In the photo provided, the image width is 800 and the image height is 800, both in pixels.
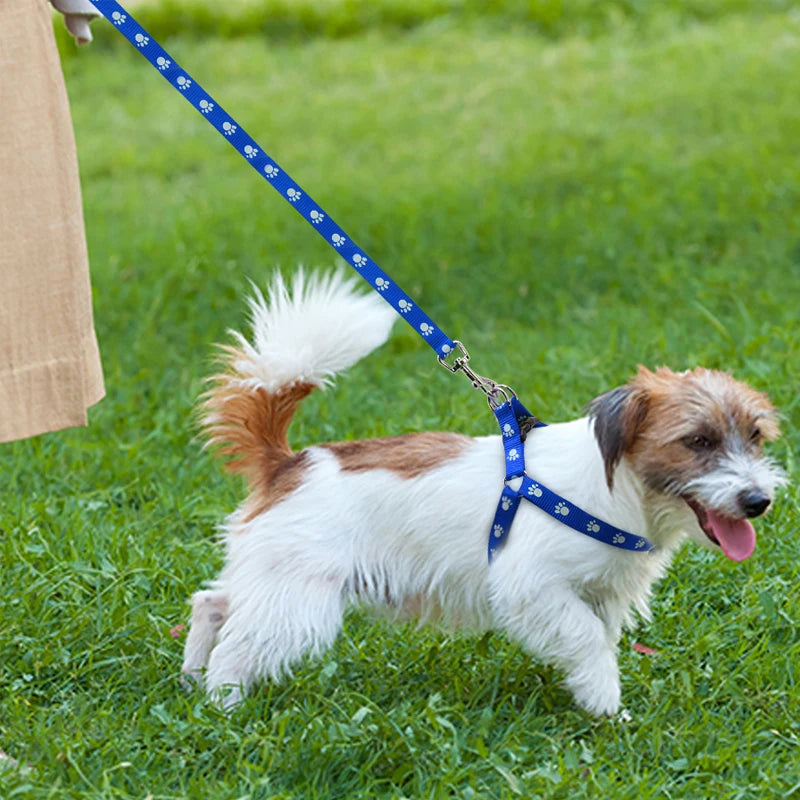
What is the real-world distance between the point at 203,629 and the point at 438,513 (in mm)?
732

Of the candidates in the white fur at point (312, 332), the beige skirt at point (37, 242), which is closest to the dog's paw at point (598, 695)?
the white fur at point (312, 332)

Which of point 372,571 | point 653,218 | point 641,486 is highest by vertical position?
point 641,486

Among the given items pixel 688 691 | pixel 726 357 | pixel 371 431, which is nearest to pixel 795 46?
pixel 726 357

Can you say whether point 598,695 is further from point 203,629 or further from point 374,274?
point 374,274

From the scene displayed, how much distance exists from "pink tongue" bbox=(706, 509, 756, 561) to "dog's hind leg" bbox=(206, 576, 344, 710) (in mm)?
933

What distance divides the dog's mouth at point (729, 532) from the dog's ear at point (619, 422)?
193mm

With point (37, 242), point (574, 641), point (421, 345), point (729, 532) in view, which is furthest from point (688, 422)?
point (421, 345)

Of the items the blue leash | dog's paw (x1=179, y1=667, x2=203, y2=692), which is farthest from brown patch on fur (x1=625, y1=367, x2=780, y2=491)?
dog's paw (x1=179, y1=667, x2=203, y2=692)

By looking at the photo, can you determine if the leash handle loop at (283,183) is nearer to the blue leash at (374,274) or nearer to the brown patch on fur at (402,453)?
the blue leash at (374,274)

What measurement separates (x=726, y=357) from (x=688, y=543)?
164 cm

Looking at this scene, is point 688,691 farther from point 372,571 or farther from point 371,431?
point 371,431

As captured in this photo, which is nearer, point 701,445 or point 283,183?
point 701,445

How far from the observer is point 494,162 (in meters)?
9.02

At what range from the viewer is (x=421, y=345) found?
6965 mm
